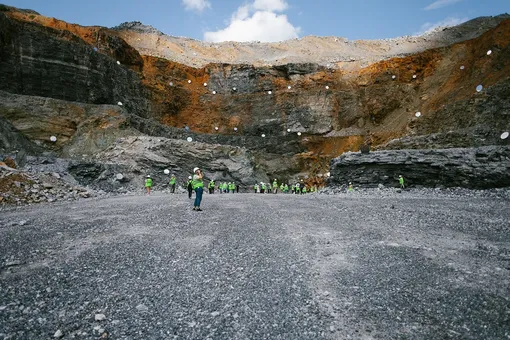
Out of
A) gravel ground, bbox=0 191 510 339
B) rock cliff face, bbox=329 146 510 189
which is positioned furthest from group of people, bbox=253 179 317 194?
gravel ground, bbox=0 191 510 339

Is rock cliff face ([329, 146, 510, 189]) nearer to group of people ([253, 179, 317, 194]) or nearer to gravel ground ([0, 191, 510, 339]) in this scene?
group of people ([253, 179, 317, 194])

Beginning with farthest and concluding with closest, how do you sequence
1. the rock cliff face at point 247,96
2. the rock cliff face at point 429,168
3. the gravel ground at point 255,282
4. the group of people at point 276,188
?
the group of people at point 276,188 → the rock cliff face at point 247,96 → the rock cliff face at point 429,168 → the gravel ground at point 255,282

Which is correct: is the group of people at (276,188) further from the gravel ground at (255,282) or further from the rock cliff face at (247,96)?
the gravel ground at (255,282)

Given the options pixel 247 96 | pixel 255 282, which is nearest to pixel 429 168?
pixel 255 282

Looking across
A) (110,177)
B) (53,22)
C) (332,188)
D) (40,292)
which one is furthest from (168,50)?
(40,292)

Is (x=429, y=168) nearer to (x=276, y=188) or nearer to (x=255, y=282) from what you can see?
(x=255, y=282)

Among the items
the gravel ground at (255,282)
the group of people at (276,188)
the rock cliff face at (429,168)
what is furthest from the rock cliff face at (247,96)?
the gravel ground at (255,282)

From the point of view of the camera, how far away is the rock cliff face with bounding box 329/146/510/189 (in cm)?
1717

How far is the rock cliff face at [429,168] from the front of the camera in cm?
1717

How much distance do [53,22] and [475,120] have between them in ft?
172

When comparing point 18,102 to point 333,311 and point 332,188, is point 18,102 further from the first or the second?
point 333,311

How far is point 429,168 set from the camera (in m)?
20.1

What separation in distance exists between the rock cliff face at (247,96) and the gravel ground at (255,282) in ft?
77.0

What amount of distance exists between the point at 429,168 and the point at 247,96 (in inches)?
1496
